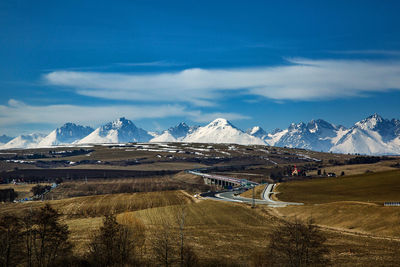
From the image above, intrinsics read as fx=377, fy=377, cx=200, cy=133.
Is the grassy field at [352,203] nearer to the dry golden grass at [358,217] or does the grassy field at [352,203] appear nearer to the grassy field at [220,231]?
the dry golden grass at [358,217]

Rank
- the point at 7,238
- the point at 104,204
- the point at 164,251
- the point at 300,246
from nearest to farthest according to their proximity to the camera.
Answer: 1. the point at 300,246
2. the point at 7,238
3. the point at 164,251
4. the point at 104,204

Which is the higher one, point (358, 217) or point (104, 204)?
point (358, 217)

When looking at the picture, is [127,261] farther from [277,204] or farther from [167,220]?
[277,204]

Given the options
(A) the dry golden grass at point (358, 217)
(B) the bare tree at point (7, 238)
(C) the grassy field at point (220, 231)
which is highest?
(B) the bare tree at point (7, 238)

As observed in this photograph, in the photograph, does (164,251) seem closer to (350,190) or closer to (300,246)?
(300,246)

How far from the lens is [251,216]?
99312 millimetres

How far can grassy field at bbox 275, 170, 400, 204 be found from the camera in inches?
4685

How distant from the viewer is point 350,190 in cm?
13812

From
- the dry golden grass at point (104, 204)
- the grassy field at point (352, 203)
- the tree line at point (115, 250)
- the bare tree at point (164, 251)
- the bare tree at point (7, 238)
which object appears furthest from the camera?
the dry golden grass at point (104, 204)

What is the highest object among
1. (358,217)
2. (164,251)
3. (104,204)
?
(358,217)

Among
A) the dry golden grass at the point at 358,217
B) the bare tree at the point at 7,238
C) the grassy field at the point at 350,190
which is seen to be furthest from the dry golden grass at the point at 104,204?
the bare tree at the point at 7,238

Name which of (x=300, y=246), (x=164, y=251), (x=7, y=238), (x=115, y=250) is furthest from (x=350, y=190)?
(x=7, y=238)

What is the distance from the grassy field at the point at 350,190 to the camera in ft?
390

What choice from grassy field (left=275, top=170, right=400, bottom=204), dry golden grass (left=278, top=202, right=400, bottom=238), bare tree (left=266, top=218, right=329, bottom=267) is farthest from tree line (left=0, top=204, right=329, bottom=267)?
grassy field (left=275, top=170, right=400, bottom=204)
